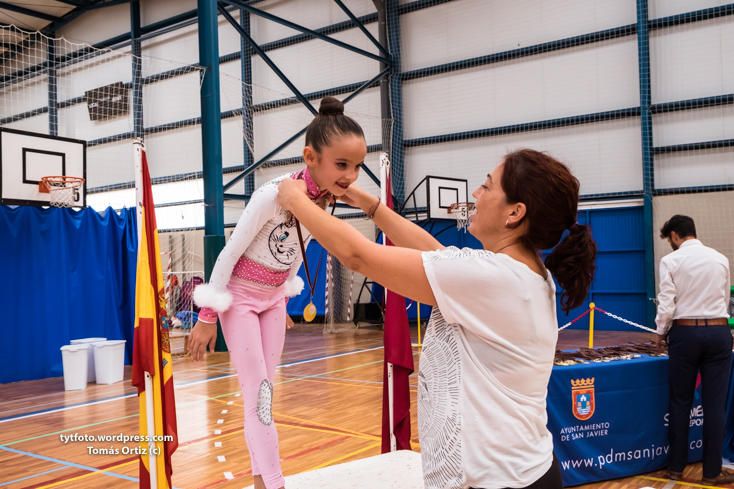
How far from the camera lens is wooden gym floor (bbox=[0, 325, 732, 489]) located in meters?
3.80

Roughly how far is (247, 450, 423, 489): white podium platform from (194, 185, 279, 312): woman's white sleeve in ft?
4.03

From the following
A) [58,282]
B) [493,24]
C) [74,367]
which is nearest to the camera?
[74,367]

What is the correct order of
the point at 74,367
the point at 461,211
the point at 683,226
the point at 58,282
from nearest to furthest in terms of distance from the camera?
1. the point at 683,226
2. the point at 74,367
3. the point at 58,282
4. the point at 461,211

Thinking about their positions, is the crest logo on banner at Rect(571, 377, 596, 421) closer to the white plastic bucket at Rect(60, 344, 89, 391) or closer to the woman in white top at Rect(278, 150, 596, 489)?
the woman in white top at Rect(278, 150, 596, 489)

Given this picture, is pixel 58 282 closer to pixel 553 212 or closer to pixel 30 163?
pixel 30 163

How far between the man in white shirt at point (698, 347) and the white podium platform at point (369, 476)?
5.12 ft

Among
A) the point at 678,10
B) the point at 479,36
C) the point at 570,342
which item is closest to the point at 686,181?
the point at 678,10

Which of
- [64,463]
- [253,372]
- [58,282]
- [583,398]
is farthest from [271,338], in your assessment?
[58,282]

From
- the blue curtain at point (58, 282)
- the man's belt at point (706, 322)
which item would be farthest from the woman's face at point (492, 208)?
the blue curtain at point (58, 282)

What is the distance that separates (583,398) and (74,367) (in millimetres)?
5756

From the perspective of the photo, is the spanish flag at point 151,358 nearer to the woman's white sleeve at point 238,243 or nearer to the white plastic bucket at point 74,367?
the woman's white sleeve at point 238,243

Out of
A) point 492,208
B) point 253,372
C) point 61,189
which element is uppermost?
point 61,189

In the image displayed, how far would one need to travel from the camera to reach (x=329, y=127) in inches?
84.7

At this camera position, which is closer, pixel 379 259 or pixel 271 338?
pixel 379 259
